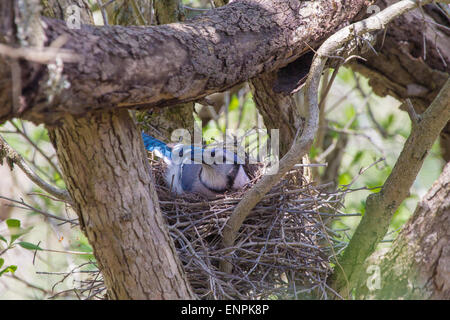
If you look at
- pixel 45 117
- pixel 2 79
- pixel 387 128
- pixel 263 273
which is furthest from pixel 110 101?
pixel 387 128

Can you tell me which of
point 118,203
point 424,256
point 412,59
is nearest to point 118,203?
point 118,203

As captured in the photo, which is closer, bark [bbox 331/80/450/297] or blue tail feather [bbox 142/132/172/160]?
Answer: bark [bbox 331/80/450/297]

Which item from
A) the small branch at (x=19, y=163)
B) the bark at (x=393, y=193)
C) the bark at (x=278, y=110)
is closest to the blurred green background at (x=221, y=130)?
the bark at (x=278, y=110)

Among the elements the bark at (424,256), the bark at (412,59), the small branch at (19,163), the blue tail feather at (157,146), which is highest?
the bark at (412,59)

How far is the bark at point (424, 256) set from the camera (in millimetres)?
2102

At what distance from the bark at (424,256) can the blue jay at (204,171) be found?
1126 millimetres

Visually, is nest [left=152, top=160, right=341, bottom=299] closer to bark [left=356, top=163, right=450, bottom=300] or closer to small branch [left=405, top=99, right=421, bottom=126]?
bark [left=356, top=163, right=450, bottom=300]

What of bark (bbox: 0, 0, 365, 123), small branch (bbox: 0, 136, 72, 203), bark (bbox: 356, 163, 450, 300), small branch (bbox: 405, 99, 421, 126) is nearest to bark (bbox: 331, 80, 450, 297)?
small branch (bbox: 405, 99, 421, 126)

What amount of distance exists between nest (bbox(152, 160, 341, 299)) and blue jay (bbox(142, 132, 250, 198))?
0.36 feet

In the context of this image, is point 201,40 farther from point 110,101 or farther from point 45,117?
point 45,117

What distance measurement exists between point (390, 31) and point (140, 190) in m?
2.58

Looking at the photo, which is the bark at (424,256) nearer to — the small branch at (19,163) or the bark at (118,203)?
the bark at (118,203)

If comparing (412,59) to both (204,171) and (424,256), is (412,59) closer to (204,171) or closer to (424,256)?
(204,171)

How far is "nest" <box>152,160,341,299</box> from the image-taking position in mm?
2453
